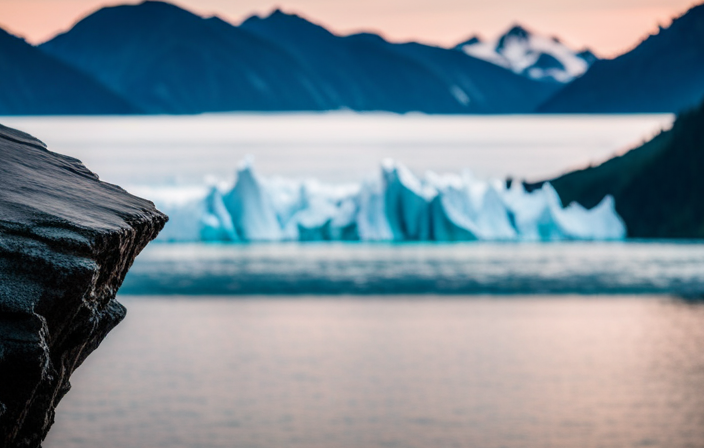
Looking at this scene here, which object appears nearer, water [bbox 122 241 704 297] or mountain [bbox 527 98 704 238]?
water [bbox 122 241 704 297]

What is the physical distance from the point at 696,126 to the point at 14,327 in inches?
1632

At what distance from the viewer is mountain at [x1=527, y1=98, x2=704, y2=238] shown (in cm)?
4069

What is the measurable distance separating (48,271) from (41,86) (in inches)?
6139

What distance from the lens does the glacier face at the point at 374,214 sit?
35562 millimetres

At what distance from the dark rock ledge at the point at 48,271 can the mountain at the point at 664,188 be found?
37.8 metres

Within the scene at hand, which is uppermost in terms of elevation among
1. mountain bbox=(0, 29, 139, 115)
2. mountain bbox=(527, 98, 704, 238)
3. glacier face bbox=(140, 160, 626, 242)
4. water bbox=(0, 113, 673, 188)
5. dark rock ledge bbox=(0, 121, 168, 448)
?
dark rock ledge bbox=(0, 121, 168, 448)

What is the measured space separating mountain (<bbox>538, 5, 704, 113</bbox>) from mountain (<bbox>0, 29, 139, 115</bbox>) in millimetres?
81767

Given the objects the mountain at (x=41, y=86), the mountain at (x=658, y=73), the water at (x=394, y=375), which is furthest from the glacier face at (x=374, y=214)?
the mountain at (x=658, y=73)

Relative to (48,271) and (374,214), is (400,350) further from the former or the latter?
(48,271)

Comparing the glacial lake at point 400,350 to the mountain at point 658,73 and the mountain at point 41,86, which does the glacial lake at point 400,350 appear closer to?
the mountain at point 41,86

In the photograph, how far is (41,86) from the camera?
15275 cm

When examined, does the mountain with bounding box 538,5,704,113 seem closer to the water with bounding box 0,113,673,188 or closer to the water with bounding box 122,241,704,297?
the water with bounding box 0,113,673,188

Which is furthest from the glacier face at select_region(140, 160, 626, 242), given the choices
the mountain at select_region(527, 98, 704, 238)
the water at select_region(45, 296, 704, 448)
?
the water at select_region(45, 296, 704, 448)

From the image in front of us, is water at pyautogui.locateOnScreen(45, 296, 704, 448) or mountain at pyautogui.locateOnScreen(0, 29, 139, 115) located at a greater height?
water at pyautogui.locateOnScreen(45, 296, 704, 448)
